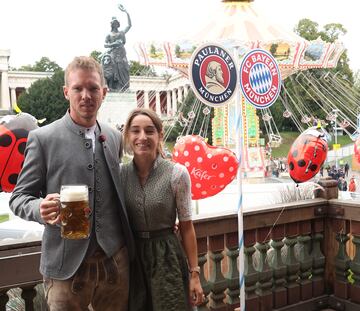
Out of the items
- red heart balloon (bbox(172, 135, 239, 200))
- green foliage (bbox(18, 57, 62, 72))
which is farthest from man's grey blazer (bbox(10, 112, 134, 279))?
green foliage (bbox(18, 57, 62, 72))

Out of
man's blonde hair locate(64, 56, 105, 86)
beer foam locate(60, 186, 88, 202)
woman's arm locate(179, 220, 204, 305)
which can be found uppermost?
man's blonde hair locate(64, 56, 105, 86)

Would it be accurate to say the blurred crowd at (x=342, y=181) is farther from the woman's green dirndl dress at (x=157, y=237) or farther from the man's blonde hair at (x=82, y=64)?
the man's blonde hair at (x=82, y=64)

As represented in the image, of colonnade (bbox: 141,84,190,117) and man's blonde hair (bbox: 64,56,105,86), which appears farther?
colonnade (bbox: 141,84,190,117)

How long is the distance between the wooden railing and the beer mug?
1.40 metres

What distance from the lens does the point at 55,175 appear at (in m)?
1.86

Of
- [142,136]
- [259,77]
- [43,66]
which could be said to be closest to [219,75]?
[259,77]

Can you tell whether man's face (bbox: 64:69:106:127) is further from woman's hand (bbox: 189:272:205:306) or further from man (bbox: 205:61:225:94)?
man (bbox: 205:61:225:94)

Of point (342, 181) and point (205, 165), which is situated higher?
point (205, 165)

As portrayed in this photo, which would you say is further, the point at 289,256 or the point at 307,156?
the point at 307,156

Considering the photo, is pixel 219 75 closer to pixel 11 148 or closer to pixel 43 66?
pixel 11 148

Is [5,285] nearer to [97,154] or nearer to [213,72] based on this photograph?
[97,154]

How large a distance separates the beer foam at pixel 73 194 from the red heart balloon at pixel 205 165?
5133 millimetres

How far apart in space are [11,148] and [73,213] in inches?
124

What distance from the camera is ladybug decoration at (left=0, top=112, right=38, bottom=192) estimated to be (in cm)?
455
